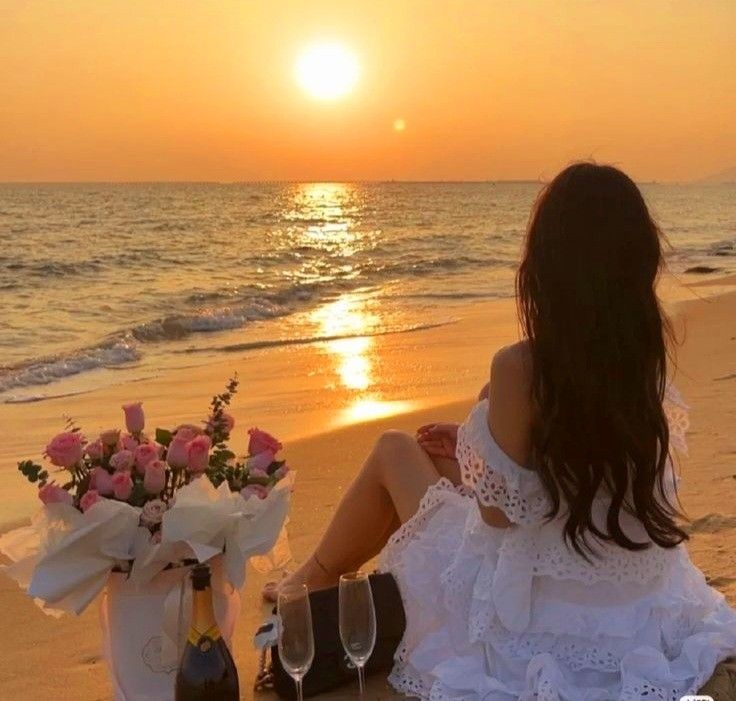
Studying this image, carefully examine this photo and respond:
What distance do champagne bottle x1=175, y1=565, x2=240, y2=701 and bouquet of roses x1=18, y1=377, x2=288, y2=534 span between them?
0.26 meters

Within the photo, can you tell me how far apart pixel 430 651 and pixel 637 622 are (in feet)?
2.07

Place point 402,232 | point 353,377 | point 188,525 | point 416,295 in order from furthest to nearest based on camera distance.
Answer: point 402,232 → point 416,295 → point 353,377 → point 188,525

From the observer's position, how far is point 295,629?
8.98 ft

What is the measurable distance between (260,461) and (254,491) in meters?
0.13

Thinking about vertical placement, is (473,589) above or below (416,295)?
above

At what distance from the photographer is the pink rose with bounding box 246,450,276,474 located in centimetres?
306

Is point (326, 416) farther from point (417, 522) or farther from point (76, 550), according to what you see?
point (76, 550)

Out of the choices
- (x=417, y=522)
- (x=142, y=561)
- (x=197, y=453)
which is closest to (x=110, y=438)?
(x=197, y=453)

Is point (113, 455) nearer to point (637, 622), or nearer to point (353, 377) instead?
point (637, 622)

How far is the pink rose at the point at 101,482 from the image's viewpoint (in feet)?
9.35

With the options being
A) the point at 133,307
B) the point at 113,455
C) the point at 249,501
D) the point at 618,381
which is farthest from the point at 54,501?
the point at 133,307

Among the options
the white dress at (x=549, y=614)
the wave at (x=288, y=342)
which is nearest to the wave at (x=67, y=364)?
the wave at (x=288, y=342)

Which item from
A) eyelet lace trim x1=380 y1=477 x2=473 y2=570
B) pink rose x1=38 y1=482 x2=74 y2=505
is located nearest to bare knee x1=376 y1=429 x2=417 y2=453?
eyelet lace trim x1=380 y1=477 x2=473 y2=570

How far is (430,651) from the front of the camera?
10.7 feet
